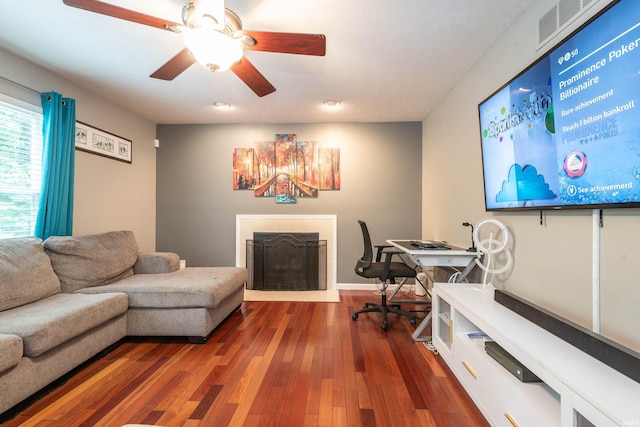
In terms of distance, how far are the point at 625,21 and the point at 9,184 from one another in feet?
13.2

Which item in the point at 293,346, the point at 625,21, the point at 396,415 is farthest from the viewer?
the point at 293,346

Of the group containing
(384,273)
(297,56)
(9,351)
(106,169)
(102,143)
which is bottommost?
(9,351)

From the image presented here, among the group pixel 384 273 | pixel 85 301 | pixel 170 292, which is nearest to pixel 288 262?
pixel 384 273

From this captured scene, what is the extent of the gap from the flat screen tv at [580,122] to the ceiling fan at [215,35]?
122cm

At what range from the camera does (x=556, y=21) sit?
5.14ft

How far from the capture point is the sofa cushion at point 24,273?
1.90 m

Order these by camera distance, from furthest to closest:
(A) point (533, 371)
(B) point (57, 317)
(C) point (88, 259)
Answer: (C) point (88, 259) → (B) point (57, 317) → (A) point (533, 371)

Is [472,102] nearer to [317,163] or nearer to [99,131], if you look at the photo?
[317,163]

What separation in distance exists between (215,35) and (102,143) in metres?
2.64

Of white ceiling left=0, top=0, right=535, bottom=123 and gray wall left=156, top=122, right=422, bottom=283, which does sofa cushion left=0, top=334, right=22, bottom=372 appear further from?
gray wall left=156, top=122, right=422, bottom=283

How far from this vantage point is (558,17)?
1.55m

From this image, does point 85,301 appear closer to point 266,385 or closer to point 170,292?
point 170,292

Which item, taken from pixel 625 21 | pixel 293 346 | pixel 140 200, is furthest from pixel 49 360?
pixel 625 21

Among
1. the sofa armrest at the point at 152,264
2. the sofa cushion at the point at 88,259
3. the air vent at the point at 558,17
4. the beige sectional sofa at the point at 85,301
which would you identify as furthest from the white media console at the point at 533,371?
the sofa cushion at the point at 88,259
